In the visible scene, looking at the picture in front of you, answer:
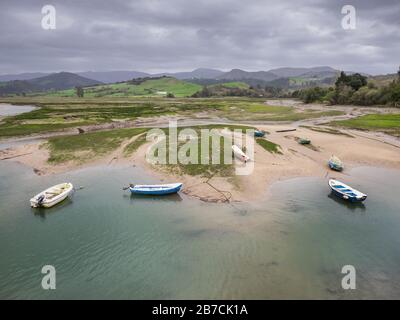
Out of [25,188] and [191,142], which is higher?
[191,142]

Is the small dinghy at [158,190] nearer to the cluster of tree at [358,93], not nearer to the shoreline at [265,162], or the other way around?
the shoreline at [265,162]

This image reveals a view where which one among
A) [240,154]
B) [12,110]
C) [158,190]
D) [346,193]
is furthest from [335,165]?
[12,110]

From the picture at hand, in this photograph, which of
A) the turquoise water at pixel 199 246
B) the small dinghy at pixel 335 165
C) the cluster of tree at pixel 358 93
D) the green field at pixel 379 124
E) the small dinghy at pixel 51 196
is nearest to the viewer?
the turquoise water at pixel 199 246

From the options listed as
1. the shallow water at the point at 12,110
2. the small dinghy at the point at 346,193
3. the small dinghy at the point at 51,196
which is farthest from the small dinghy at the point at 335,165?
the shallow water at the point at 12,110

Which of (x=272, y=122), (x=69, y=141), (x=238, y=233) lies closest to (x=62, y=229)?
(x=238, y=233)

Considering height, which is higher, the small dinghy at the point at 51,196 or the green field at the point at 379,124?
the green field at the point at 379,124

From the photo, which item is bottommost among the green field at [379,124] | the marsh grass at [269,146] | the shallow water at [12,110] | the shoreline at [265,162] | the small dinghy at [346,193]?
the small dinghy at [346,193]
